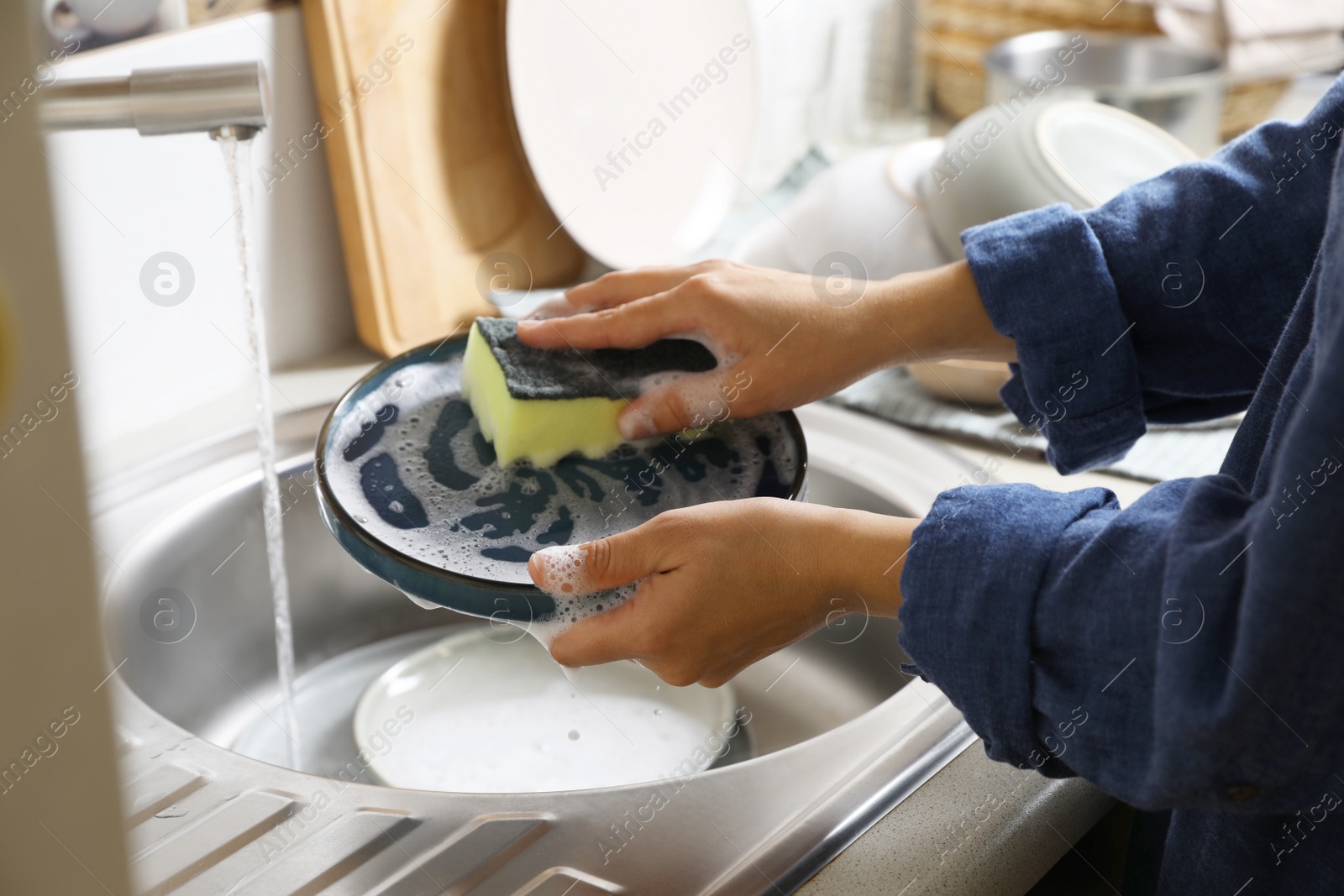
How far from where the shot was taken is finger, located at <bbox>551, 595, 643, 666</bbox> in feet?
1.86

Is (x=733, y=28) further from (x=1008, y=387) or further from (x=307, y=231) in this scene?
(x=1008, y=387)

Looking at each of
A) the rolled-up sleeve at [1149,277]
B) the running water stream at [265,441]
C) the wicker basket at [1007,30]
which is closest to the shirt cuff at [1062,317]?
the rolled-up sleeve at [1149,277]

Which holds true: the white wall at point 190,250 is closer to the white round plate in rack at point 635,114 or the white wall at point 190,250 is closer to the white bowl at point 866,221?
the white round plate in rack at point 635,114

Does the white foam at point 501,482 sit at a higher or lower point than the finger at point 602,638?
higher

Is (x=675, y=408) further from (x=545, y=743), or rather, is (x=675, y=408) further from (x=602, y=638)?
(x=545, y=743)

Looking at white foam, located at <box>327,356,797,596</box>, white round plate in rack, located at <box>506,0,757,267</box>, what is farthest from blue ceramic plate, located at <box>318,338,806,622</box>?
white round plate in rack, located at <box>506,0,757,267</box>

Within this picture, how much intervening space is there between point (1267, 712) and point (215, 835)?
19.6 inches

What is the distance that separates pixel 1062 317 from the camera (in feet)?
2.28

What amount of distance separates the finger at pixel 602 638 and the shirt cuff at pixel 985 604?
0.48 feet

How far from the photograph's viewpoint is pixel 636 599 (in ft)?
1.88

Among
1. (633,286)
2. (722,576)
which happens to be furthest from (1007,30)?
(722,576)

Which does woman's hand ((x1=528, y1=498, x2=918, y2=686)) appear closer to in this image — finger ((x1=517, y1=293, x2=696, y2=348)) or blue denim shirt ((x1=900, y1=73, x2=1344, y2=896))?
blue denim shirt ((x1=900, y1=73, x2=1344, y2=896))

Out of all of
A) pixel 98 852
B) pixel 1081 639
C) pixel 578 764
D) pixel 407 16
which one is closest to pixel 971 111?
pixel 407 16

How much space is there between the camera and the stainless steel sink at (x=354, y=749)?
56 cm
